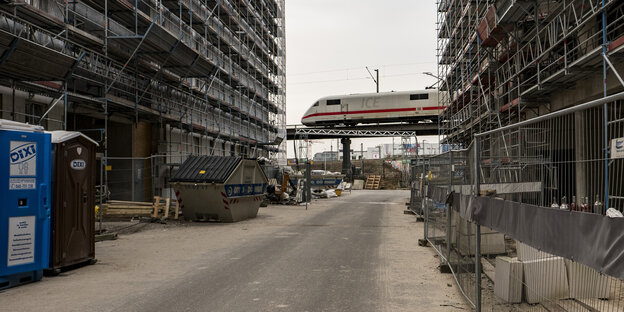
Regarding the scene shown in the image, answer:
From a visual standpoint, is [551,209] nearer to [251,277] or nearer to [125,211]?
[251,277]

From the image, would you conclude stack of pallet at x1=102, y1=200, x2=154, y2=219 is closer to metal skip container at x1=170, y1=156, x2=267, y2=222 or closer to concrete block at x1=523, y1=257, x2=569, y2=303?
metal skip container at x1=170, y1=156, x2=267, y2=222

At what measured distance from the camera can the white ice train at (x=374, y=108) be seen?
43.6m

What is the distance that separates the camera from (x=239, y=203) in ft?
55.0

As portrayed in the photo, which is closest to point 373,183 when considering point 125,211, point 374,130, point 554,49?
point 374,130

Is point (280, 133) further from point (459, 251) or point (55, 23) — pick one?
point (459, 251)

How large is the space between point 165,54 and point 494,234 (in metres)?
18.9

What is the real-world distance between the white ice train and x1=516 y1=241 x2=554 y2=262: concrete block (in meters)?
37.5

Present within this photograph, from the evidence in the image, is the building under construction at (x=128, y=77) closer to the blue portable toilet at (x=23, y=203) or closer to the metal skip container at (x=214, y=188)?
the metal skip container at (x=214, y=188)

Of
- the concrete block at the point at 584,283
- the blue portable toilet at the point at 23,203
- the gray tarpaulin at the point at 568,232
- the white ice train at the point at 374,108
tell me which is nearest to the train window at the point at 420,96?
the white ice train at the point at 374,108

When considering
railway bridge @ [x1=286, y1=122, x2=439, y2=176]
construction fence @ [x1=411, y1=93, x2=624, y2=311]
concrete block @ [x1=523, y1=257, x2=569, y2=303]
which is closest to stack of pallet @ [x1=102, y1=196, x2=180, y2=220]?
construction fence @ [x1=411, y1=93, x2=624, y2=311]

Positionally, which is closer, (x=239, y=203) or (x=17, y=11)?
(x=17, y=11)

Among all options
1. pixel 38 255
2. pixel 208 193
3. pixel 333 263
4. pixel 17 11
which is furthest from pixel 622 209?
pixel 17 11

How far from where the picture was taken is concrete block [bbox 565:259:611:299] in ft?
13.6

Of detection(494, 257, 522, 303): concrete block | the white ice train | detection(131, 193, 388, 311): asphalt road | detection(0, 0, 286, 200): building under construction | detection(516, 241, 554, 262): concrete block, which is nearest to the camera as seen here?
detection(516, 241, 554, 262): concrete block
